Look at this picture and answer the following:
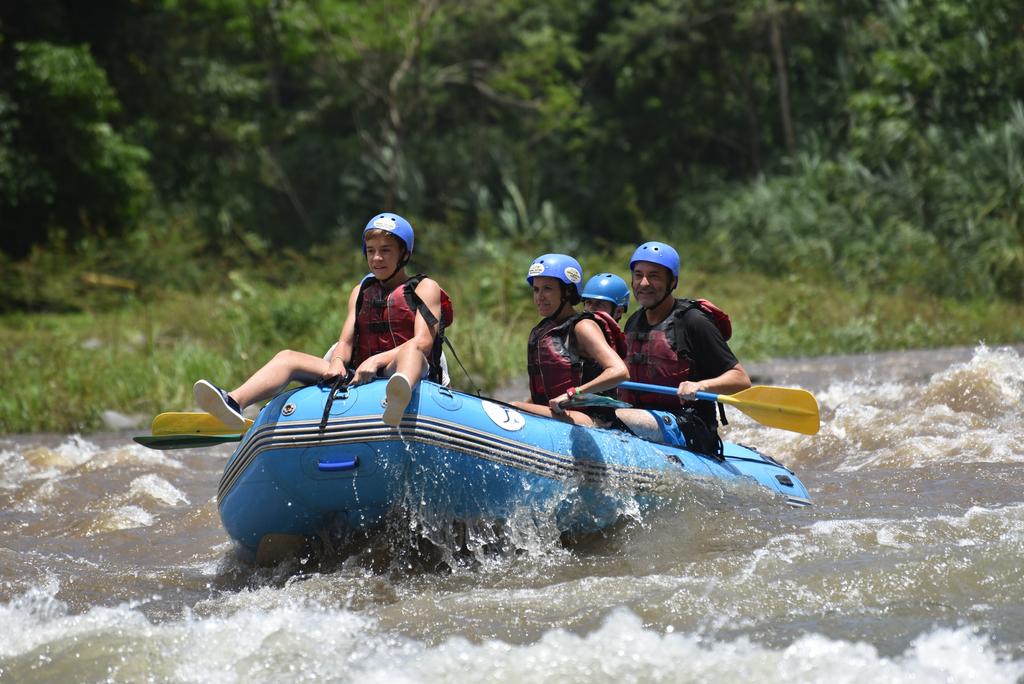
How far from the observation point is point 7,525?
7.28m

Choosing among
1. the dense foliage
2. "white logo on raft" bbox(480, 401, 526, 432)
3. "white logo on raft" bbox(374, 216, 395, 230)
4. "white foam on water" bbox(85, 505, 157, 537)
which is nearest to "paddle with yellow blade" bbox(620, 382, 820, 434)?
"white logo on raft" bbox(480, 401, 526, 432)

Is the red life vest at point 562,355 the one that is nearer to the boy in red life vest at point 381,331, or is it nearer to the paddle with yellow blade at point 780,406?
the paddle with yellow blade at point 780,406

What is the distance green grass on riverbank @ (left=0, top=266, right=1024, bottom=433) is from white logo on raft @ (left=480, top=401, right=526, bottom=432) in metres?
5.59

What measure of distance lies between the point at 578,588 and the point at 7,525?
3687mm

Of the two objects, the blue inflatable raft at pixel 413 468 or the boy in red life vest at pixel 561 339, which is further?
the boy in red life vest at pixel 561 339

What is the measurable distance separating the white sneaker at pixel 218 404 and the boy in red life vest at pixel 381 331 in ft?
0.08

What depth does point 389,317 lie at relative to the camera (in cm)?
586

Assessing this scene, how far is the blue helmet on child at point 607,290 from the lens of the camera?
22.7ft

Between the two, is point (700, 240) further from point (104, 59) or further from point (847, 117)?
point (104, 59)

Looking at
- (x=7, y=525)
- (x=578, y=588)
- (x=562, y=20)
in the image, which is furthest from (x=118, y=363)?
(x=562, y=20)

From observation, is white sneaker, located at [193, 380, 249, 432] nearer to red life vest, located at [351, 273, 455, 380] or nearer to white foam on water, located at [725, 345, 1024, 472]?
red life vest, located at [351, 273, 455, 380]

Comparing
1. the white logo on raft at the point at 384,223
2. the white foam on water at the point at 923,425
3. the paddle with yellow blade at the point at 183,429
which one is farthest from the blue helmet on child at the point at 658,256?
the white foam on water at the point at 923,425

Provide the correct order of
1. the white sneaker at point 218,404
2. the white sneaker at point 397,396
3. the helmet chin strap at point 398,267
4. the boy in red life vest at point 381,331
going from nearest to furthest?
the white sneaker at point 397,396 → the white sneaker at point 218,404 → the boy in red life vest at point 381,331 → the helmet chin strap at point 398,267

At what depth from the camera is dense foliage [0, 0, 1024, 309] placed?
1725cm
